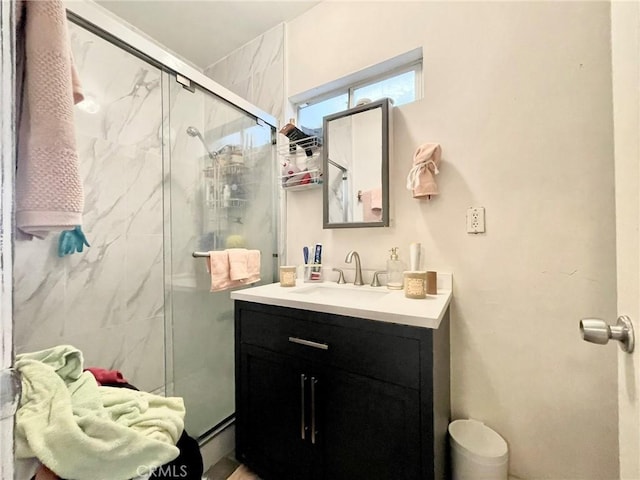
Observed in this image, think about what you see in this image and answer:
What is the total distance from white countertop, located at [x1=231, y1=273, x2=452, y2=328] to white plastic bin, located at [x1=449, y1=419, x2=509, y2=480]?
50 cm

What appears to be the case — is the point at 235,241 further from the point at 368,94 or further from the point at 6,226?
the point at 6,226

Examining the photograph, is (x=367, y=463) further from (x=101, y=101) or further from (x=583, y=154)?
(x=101, y=101)

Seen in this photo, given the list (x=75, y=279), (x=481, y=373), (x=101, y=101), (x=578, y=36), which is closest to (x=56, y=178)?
(x=75, y=279)

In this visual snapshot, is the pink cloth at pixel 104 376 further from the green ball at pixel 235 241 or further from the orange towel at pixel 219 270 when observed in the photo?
the green ball at pixel 235 241

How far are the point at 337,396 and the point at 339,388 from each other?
30 millimetres

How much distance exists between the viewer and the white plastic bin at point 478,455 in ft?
3.05

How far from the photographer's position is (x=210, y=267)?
136 centimetres

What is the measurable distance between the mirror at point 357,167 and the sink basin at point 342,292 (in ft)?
1.04

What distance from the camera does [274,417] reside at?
1.07 m

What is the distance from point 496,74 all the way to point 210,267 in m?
1.54

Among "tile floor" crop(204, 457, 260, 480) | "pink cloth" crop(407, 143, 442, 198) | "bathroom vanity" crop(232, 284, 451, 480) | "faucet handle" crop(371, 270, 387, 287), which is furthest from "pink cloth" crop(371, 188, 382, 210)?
"tile floor" crop(204, 457, 260, 480)

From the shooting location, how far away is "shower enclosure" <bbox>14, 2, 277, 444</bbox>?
1.23 meters

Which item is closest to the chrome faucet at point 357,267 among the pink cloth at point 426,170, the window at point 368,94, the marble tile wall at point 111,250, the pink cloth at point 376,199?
the pink cloth at point 376,199

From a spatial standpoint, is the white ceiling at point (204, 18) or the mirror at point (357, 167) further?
the white ceiling at point (204, 18)
